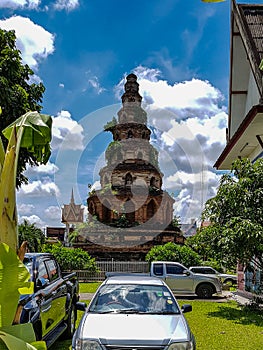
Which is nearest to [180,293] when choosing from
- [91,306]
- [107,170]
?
[91,306]

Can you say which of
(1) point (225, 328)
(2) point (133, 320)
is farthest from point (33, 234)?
(2) point (133, 320)

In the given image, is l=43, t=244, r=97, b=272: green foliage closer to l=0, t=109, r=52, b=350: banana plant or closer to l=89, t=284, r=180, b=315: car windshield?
l=89, t=284, r=180, b=315: car windshield

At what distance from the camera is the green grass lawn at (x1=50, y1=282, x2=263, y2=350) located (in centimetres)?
924

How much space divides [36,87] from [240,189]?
7330mm

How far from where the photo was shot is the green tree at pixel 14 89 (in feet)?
39.5

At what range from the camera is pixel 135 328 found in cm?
623

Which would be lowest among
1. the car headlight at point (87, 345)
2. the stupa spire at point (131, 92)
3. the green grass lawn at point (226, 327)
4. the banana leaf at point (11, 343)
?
the green grass lawn at point (226, 327)

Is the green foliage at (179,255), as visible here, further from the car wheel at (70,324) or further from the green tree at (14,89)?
the car wheel at (70,324)

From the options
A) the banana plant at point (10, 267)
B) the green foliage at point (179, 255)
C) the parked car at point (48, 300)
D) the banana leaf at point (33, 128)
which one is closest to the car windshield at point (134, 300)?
the parked car at point (48, 300)

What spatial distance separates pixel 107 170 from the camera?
3909 cm

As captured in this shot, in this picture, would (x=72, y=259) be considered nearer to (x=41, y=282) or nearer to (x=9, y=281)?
(x=41, y=282)

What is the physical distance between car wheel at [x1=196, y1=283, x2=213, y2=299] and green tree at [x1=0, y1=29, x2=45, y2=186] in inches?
354

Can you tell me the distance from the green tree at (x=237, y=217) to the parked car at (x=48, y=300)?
4.50m

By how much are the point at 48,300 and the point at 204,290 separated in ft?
42.7
